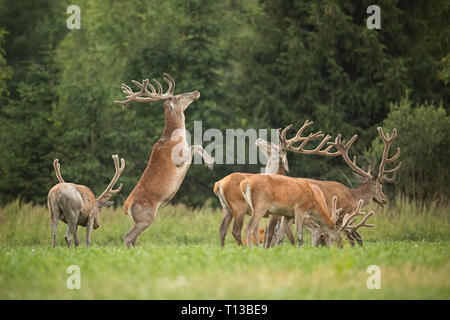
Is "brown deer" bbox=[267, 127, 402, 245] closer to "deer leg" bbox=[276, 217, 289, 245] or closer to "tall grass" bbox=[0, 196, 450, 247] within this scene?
"deer leg" bbox=[276, 217, 289, 245]

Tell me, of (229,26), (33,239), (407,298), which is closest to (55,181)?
(33,239)

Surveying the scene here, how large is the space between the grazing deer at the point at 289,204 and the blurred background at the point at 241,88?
13.9m

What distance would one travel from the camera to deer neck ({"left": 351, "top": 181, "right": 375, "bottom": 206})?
15.0m

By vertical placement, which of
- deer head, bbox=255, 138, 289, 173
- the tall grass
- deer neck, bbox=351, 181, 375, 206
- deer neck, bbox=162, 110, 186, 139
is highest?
deer neck, bbox=162, 110, 186, 139

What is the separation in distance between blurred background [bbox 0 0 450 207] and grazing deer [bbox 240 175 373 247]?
45.6ft

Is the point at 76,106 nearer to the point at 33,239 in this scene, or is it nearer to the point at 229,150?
the point at 229,150

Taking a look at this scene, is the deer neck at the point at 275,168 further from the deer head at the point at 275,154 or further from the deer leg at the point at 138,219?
the deer leg at the point at 138,219

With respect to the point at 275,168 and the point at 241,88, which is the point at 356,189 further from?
the point at 241,88

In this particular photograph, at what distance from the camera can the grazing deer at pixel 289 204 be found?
12148 millimetres

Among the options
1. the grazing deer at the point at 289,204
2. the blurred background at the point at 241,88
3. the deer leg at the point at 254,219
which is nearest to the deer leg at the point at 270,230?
the deer leg at the point at 254,219

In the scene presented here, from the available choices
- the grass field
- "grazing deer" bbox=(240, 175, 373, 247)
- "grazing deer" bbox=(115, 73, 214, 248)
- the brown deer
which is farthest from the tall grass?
the grass field

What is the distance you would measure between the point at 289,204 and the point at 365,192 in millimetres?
3390

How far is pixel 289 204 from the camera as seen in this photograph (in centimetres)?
1229

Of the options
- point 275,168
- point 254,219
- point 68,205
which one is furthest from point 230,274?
point 275,168
